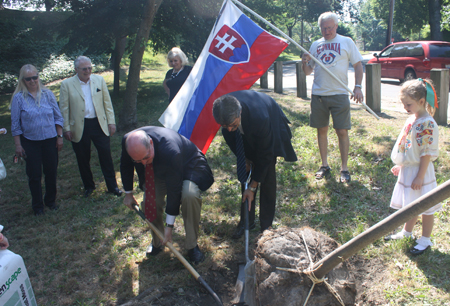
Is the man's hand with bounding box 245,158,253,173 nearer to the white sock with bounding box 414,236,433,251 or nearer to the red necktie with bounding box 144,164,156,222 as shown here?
the red necktie with bounding box 144,164,156,222

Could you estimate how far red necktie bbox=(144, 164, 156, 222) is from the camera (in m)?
3.34

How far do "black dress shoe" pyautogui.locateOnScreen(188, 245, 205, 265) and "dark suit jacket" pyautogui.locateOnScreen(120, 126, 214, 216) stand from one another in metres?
0.55

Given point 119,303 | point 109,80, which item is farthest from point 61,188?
point 109,80

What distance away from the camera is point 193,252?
11.5 feet

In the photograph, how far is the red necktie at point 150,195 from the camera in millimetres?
3340

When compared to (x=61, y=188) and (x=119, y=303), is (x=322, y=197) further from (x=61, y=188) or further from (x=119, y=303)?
(x=61, y=188)

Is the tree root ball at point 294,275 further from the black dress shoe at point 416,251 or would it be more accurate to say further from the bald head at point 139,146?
the bald head at point 139,146

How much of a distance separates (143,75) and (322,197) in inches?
726

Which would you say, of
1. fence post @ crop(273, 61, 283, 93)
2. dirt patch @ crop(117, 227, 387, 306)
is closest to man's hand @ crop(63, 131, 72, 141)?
dirt patch @ crop(117, 227, 387, 306)

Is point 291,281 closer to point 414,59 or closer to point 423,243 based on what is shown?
point 423,243

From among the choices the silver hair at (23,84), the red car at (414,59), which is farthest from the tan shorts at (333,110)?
the red car at (414,59)

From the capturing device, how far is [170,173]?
10.1 feet

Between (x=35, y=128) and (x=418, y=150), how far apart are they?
433 cm

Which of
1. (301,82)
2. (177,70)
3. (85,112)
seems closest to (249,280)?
(85,112)
